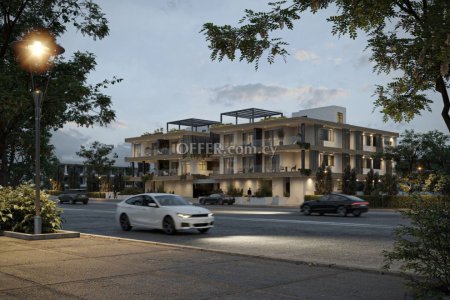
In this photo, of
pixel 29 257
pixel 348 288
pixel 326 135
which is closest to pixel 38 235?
pixel 29 257

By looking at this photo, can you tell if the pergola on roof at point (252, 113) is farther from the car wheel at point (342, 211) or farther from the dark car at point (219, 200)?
the car wheel at point (342, 211)

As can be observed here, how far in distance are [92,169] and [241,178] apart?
32.9 m

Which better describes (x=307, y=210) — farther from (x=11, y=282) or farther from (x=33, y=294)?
(x=33, y=294)

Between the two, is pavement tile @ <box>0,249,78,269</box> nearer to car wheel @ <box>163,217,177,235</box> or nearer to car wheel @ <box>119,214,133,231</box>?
car wheel @ <box>163,217,177,235</box>

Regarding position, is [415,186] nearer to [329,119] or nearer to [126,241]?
[126,241]

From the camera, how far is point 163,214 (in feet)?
62.0

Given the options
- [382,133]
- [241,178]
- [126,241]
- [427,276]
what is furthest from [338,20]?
[382,133]

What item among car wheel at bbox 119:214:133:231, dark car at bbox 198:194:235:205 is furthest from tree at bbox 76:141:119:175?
car wheel at bbox 119:214:133:231

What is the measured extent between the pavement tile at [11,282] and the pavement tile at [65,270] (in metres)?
0.18

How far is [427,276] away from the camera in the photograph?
23.6 feet

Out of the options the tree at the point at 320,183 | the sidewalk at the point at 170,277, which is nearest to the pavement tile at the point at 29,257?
the sidewalk at the point at 170,277

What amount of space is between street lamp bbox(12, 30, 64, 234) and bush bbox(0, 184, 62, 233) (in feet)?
2.15

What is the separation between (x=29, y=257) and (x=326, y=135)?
5390cm

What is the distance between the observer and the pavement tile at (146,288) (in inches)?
309
